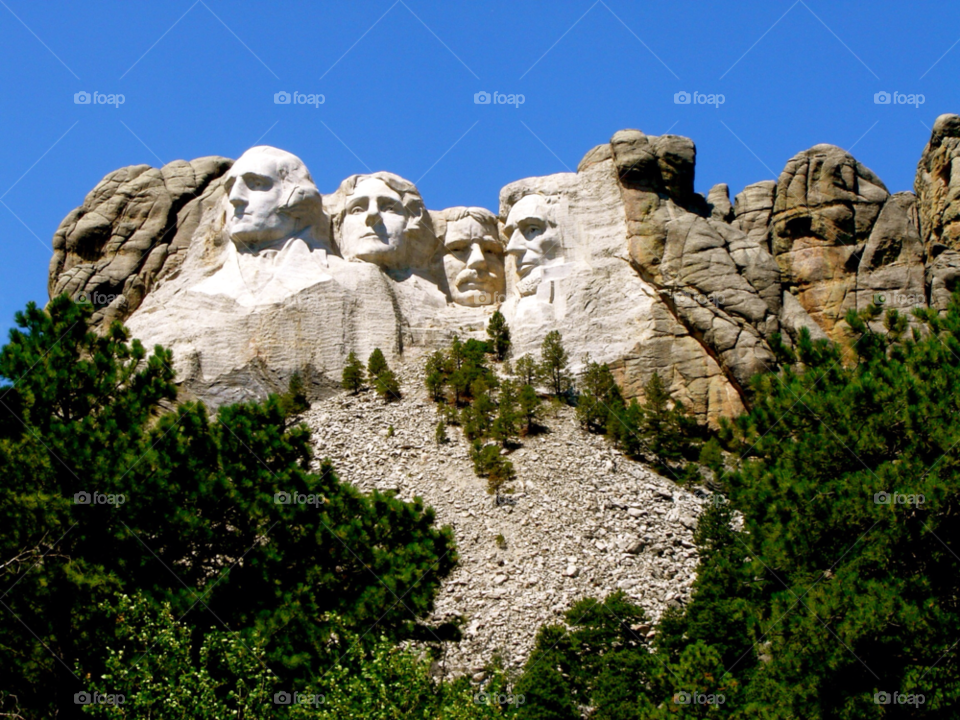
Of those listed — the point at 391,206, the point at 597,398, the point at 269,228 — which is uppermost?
the point at 391,206

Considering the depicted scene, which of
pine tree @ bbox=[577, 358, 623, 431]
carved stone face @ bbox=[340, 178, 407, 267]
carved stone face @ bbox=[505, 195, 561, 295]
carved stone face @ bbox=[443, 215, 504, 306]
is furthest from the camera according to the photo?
carved stone face @ bbox=[443, 215, 504, 306]

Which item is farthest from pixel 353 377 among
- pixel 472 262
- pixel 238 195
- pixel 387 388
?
pixel 472 262

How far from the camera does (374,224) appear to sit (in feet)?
128

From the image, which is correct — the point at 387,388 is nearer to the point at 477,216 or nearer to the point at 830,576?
the point at 477,216

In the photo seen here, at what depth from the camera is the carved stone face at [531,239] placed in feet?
127

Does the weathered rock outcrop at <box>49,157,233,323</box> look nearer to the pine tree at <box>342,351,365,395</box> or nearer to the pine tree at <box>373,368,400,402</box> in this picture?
the pine tree at <box>342,351,365,395</box>

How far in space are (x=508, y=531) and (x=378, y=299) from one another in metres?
9.76

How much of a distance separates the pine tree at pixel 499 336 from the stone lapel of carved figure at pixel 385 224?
11.0ft

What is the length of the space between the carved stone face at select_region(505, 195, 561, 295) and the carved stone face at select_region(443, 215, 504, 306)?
1022mm

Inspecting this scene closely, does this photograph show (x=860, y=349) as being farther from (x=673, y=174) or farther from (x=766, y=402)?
(x=673, y=174)

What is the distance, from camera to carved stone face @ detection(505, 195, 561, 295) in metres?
38.7

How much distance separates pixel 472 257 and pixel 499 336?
384cm

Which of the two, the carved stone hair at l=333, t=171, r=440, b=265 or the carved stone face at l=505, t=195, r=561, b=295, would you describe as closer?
the carved stone face at l=505, t=195, r=561, b=295

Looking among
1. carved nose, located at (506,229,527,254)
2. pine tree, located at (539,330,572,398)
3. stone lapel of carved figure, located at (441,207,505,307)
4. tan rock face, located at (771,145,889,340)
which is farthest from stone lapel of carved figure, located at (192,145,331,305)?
tan rock face, located at (771,145,889,340)
